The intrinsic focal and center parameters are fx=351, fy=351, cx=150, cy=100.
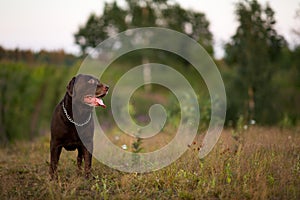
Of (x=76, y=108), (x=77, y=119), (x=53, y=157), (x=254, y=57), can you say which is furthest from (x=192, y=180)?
(x=254, y=57)

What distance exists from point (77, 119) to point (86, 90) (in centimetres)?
48

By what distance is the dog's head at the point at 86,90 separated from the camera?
5.48 meters

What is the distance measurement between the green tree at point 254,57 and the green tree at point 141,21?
12.6 feet

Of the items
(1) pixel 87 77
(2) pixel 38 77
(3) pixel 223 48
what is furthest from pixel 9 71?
(1) pixel 87 77

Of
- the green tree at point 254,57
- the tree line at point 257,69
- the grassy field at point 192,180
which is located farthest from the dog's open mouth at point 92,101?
the green tree at point 254,57

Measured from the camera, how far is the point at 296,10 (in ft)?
38.6

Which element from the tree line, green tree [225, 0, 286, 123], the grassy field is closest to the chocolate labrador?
the grassy field

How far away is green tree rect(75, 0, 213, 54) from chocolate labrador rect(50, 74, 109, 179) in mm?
10562

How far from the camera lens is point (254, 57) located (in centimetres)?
1164

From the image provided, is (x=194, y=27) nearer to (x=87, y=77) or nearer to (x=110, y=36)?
(x=110, y=36)

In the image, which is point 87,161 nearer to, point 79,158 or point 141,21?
point 79,158

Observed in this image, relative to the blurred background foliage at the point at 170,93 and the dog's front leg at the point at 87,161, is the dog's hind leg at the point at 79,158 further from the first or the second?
the blurred background foliage at the point at 170,93

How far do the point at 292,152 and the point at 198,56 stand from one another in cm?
1375

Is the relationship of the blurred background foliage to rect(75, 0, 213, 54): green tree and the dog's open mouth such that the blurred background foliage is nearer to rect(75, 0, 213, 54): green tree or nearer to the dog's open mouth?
rect(75, 0, 213, 54): green tree
